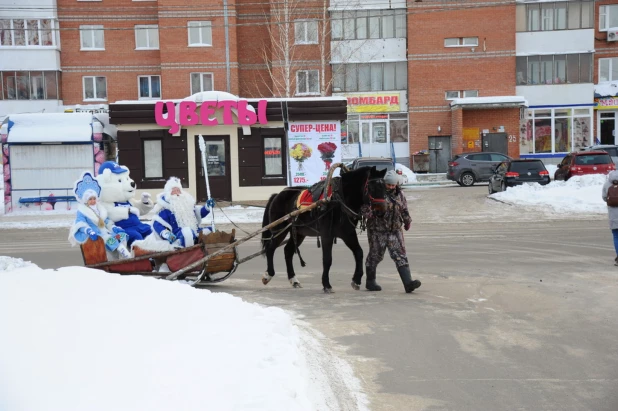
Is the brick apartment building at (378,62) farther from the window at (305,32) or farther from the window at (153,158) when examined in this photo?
the window at (153,158)

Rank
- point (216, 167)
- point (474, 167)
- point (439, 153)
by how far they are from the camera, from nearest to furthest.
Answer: point (216, 167) → point (474, 167) → point (439, 153)

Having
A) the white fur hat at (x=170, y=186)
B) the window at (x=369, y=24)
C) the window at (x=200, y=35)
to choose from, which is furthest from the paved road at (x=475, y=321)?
the window at (x=369, y=24)

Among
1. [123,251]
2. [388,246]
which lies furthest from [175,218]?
[388,246]

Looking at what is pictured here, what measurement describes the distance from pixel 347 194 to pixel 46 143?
2032cm

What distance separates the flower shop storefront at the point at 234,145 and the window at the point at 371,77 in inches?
840

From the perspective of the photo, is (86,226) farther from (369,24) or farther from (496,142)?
(369,24)

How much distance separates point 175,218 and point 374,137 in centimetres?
3910

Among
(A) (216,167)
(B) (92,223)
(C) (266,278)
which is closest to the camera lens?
(B) (92,223)

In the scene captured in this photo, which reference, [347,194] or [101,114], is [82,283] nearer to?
[347,194]

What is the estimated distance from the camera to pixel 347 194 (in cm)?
1080

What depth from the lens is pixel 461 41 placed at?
4812 cm

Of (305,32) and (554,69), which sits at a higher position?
(305,32)

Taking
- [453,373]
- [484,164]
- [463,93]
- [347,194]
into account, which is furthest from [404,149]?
[453,373]

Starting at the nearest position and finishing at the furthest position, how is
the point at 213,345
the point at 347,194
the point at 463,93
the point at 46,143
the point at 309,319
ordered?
the point at 213,345 < the point at 309,319 < the point at 347,194 < the point at 46,143 < the point at 463,93
